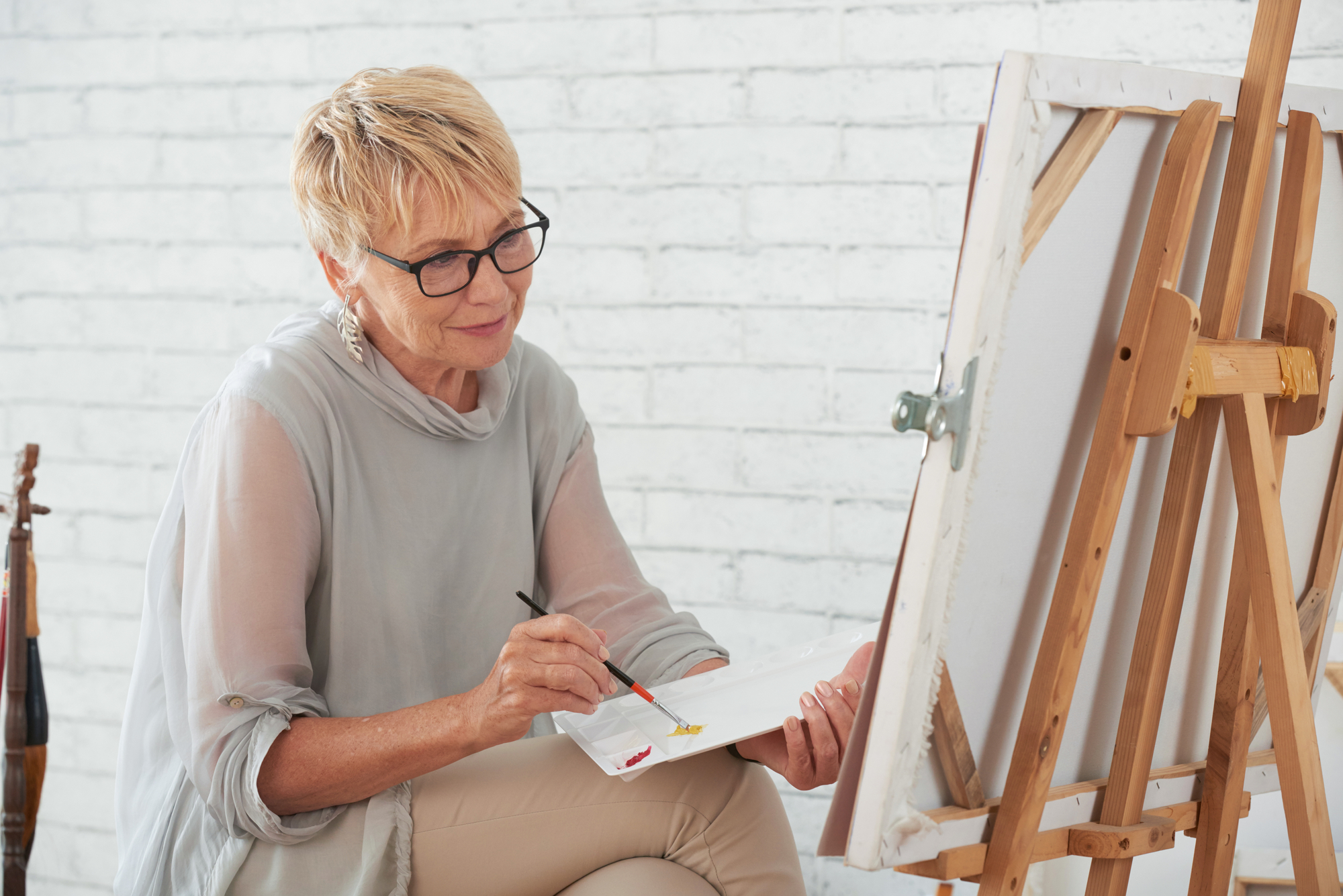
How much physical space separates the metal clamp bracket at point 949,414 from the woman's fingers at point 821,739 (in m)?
0.39

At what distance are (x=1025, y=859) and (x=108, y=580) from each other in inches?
69.4

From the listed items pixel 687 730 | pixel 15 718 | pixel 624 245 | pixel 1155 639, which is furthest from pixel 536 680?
pixel 624 245

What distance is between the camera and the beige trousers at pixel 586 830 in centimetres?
103

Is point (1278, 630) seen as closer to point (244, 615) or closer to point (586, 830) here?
point (586, 830)

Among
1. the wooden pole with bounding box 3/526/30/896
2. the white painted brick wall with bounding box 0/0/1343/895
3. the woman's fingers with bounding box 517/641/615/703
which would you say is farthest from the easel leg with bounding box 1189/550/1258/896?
the wooden pole with bounding box 3/526/30/896

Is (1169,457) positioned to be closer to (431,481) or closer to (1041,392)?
(1041,392)

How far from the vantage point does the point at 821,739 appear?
1.02 meters

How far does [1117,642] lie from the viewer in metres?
0.93

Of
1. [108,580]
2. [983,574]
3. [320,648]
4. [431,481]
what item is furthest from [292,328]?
[108,580]

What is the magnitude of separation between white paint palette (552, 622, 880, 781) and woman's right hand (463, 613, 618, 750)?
0.06 m

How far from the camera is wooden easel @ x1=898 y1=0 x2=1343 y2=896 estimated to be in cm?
79

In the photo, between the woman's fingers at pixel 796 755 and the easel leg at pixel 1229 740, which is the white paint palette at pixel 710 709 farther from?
the easel leg at pixel 1229 740

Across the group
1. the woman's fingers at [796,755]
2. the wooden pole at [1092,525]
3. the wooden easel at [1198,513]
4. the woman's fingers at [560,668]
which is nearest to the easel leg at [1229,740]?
the wooden easel at [1198,513]

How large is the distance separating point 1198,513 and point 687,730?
1.53 feet
